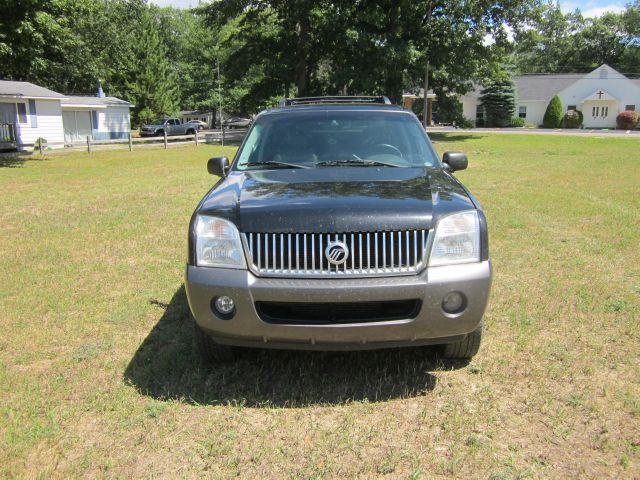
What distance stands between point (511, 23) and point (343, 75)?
1002 centimetres

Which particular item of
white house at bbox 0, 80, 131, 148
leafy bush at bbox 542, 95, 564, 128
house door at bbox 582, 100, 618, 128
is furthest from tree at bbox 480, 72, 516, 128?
white house at bbox 0, 80, 131, 148

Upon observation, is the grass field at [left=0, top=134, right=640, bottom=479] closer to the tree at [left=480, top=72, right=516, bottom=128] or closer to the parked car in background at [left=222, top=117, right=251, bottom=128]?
the tree at [left=480, top=72, right=516, bottom=128]

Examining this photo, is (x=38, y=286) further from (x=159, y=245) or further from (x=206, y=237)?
(x=206, y=237)

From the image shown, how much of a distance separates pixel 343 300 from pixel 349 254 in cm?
26

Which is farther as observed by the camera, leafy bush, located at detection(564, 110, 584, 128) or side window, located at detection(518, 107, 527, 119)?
side window, located at detection(518, 107, 527, 119)

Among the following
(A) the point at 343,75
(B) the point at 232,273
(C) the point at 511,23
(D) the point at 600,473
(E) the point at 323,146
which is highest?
(C) the point at 511,23

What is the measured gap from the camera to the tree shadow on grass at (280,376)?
3383 millimetres

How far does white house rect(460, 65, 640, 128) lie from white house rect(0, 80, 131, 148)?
33836mm

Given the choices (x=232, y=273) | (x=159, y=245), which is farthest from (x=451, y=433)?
(x=159, y=245)

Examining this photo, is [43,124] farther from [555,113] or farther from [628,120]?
[628,120]

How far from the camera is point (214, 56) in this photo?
62.7m

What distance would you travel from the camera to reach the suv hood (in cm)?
307

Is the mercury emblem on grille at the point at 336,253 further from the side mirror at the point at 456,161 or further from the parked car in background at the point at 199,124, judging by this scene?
the parked car in background at the point at 199,124

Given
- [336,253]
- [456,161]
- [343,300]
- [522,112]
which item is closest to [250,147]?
[456,161]
